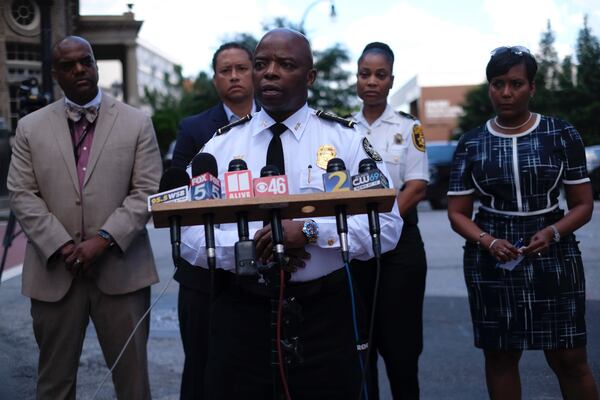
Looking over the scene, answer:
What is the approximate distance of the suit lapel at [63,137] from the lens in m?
4.17

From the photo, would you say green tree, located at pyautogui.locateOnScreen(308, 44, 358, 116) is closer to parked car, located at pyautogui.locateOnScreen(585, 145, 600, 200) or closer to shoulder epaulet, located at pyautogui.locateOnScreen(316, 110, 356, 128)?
parked car, located at pyautogui.locateOnScreen(585, 145, 600, 200)

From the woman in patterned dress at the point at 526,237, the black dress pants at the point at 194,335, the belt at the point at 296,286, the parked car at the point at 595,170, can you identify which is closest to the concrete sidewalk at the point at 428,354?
the black dress pants at the point at 194,335

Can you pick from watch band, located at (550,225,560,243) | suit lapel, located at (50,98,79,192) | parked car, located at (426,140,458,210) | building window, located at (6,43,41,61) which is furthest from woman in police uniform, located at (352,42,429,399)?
parked car, located at (426,140,458,210)

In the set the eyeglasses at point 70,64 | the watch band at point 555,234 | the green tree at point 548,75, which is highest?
the green tree at point 548,75

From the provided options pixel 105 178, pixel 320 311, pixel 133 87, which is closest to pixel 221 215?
pixel 320 311

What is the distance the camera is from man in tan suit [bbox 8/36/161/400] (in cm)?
414

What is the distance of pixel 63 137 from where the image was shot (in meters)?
4.21

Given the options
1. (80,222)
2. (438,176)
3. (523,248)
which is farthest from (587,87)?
(80,222)

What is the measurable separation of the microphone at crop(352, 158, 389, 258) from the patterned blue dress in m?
1.50

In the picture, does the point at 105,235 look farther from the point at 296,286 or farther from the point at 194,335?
the point at 296,286

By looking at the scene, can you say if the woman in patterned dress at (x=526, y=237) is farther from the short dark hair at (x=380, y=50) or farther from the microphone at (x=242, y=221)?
the microphone at (x=242, y=221)

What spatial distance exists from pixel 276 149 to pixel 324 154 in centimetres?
18

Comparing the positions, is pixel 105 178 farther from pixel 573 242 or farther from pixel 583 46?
pixel 583 46

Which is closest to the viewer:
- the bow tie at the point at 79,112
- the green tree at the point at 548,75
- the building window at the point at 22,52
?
the bow tie at the point at 79,112
